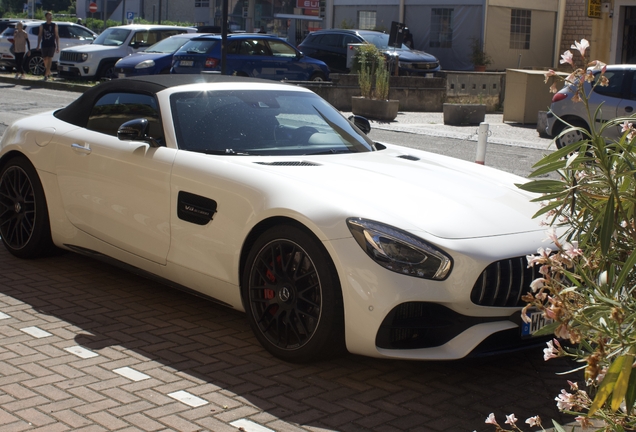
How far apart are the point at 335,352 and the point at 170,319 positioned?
1283 millimetres

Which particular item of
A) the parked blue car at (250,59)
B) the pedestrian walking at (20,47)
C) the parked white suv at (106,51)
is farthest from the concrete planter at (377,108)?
the pedestrian walking at (20,47)

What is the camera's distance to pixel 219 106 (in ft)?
18.3

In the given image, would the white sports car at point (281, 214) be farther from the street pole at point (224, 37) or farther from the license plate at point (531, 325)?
the street pole at point (224, 37)

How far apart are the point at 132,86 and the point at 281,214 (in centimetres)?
205

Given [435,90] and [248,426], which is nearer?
[248,426]

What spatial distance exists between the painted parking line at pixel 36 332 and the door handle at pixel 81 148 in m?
1.38

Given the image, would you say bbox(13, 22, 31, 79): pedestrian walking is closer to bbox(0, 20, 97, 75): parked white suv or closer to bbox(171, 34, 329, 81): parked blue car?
bbox(0, 20, 97, 75): parked white suv

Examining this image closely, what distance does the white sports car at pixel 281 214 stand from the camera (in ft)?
13.6

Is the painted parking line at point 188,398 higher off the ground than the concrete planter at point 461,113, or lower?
lower

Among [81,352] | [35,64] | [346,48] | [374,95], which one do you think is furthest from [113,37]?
[81,352]

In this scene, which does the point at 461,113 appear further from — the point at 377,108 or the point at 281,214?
the point at 281,214

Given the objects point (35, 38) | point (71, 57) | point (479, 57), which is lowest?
point (71, 57)

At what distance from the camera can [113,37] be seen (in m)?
26.1

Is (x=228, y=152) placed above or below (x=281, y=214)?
above
